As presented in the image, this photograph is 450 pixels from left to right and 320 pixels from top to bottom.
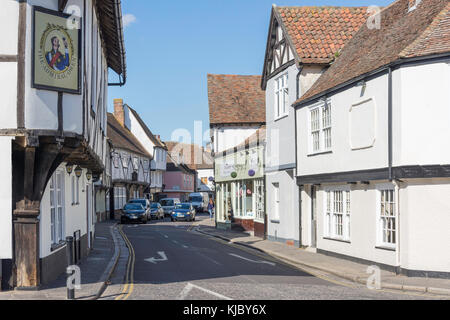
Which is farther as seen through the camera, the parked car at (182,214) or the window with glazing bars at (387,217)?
the parked car at (182,214)

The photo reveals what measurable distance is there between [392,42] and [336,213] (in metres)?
6.05

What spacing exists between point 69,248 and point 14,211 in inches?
52.5

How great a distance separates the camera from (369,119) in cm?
1727

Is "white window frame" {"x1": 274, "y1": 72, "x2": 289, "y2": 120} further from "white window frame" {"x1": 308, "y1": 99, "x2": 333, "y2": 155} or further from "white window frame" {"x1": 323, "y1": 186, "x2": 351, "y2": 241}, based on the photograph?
"white window frame" {"x1": 323, "y1": 186, "x2": 351, "y2": 241}

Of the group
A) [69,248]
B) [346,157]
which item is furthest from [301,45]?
[69,248]

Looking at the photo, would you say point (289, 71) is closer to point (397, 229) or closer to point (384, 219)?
point (384, 219)

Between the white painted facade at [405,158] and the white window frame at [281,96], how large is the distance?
244 inches

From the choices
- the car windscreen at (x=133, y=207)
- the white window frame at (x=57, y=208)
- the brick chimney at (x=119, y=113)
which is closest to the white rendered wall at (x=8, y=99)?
the white window frame at (x=57, y=208)

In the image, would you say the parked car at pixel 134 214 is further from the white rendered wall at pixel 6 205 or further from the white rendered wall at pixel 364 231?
the white rendered wall at pixel 6 205

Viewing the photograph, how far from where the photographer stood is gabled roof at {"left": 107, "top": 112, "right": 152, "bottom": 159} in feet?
186

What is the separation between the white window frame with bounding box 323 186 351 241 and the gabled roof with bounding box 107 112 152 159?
34.8 m

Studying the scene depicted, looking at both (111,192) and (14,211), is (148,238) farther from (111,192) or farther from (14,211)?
(111,192)

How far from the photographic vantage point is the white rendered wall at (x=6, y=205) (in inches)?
456

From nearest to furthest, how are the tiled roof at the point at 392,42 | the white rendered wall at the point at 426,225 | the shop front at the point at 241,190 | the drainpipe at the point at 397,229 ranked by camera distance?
the white rendered wall at the point at 426,225
the drainpipe at the point at 397,229
the tiled roof at the point at 392,42
the shop front at the point at 241,190
